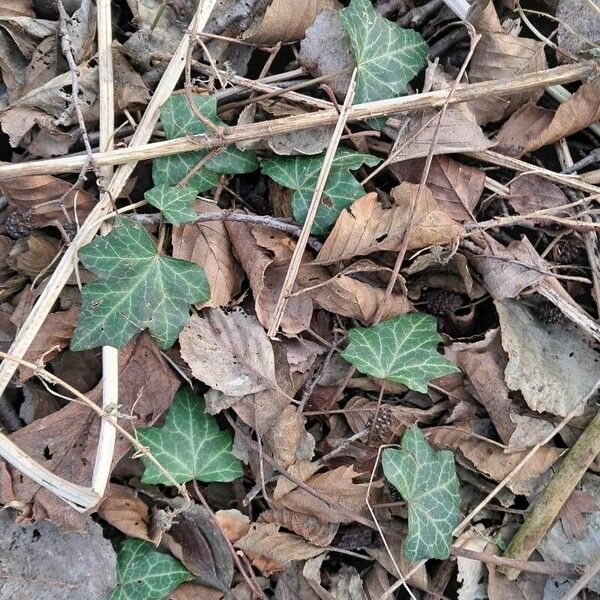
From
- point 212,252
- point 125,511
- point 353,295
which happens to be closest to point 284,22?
point 212,252

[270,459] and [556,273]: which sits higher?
[556,273]

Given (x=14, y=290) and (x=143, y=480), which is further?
Result: (x=14, y=290)

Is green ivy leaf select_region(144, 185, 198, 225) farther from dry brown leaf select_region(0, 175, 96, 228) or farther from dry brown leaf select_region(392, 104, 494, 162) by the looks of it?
dry brown leaf select_region(392, 104, 494, 162)

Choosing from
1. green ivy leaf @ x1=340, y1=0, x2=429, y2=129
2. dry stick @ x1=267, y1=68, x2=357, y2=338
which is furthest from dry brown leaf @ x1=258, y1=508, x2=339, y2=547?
green ivy leaf @ x1=340, y1=0, x2=429, y2=129

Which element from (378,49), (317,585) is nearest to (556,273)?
(378,49)

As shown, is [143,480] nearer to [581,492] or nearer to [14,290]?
[14,290]

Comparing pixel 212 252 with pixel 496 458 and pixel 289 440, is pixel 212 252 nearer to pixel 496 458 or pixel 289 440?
pixel 289 440
